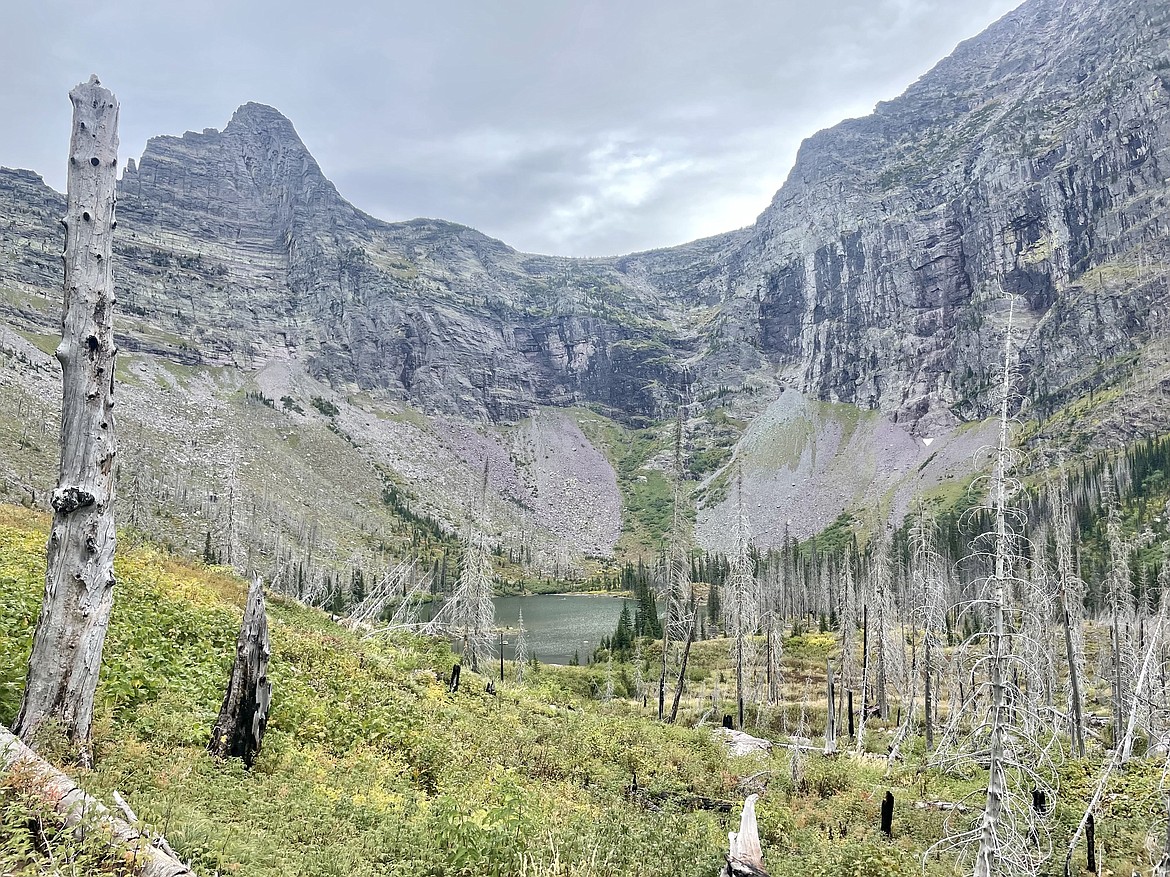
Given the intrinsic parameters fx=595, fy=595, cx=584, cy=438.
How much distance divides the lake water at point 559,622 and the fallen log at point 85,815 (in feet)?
228

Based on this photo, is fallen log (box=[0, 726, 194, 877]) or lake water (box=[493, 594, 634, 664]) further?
lake water (box=[493, 594, 634, 664])

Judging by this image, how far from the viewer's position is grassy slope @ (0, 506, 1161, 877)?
7262 mm

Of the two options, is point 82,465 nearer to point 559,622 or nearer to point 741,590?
point 741,590

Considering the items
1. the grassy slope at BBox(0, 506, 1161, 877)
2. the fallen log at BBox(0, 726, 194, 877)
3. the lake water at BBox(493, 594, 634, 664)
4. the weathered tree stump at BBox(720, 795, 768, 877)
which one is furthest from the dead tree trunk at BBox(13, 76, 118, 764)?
the lake water at BBox(493, 594, 634, 664)

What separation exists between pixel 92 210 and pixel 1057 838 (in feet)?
75.9

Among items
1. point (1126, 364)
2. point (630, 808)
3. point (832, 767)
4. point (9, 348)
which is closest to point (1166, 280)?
point (1126, 364)

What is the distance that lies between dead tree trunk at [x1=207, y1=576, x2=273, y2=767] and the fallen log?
13.7 ft

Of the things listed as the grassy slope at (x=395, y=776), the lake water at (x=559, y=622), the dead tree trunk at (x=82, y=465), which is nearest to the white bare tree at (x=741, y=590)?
the grassy slope at (x=395, y=776)

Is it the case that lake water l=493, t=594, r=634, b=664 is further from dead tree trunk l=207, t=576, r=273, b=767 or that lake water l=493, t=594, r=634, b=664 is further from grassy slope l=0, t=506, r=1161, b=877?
dead tree trunk l=207, t=576, r=273, b=767

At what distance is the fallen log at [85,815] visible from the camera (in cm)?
475

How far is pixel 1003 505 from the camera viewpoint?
8.53 m

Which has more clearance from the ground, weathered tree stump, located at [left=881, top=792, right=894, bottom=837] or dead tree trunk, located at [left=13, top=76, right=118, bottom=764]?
dead tree trunk, located at [left=13, top=76, right=118, bottom=764]

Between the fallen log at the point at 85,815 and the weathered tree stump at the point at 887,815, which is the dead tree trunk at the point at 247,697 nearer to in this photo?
the fallen log at the point at 85,815

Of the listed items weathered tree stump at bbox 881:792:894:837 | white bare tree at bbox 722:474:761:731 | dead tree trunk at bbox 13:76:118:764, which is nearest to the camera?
dead tree trunk at bbox 13:76:118:764
